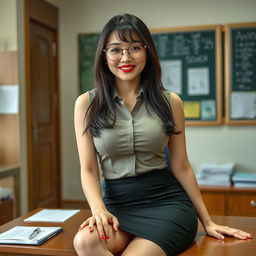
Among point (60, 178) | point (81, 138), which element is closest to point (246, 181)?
point (60, 178)

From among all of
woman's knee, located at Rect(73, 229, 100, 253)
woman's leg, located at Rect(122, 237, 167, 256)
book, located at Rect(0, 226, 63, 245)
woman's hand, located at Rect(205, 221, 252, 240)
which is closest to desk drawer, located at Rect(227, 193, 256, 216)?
woman's hand, located at Rect(205, 221, 252, 240)

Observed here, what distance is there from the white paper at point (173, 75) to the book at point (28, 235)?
2422 mm

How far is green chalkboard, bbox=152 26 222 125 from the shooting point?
390cm

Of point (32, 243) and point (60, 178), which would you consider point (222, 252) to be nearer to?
point (32, 243)

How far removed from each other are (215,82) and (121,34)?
239 cm

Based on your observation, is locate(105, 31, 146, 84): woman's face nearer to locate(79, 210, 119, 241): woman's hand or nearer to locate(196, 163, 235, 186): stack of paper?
locate(79, 210, 119, 241): woman's hand

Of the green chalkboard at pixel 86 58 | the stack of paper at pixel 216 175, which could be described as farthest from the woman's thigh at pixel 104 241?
the green chalkboard at pixel 86 58

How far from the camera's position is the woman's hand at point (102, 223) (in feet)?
4.80

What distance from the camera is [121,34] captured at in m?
1.66

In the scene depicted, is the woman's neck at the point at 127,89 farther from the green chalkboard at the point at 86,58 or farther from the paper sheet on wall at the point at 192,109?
the green chalkboard at the point at 86,58

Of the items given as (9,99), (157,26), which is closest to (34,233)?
(9,99)

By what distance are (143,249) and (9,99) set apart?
2.30m

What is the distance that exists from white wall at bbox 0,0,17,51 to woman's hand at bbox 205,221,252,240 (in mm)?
2399

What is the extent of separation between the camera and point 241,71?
12.6 ft
